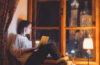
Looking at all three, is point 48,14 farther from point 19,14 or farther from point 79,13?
point 19,14

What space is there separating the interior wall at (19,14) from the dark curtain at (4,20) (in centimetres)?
23

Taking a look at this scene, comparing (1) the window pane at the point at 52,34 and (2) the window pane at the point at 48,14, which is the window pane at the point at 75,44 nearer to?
(1) the window pane at the point at 52,34

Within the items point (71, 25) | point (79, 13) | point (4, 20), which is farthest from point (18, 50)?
point (79, 13)

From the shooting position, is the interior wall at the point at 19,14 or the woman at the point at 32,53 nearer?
the woman at the point at 32,53

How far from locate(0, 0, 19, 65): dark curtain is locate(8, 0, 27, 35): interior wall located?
0.23 metres

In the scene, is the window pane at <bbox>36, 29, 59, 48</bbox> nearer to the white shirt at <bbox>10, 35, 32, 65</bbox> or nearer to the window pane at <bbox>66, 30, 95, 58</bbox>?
the window pane at <bbox>66, 30, 95, 58</bbox>

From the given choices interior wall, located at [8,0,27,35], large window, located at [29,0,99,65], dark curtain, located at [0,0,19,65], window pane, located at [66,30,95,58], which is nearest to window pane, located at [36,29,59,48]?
large window, located at [29,0,99,65]

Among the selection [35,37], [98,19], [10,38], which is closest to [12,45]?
[10,38]

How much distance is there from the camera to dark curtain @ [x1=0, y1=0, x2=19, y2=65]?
201cm

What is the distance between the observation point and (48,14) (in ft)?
10.9

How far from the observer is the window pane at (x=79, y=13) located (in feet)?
10.1

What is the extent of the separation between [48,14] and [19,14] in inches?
32.6

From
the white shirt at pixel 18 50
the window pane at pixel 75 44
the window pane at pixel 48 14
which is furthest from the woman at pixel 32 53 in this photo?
the window pane at pixel 48 14

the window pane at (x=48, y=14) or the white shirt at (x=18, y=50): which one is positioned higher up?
the window pane at (x=48, y=14)
